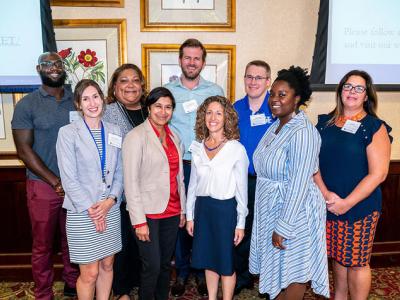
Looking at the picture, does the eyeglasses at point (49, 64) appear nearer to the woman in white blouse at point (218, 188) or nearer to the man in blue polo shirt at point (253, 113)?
the woman in white blouse at point (218, 188)

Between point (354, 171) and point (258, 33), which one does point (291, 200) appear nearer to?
point (354, 171)

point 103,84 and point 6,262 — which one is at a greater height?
point 103,84

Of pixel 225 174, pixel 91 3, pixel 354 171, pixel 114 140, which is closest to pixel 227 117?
pixel 225 174

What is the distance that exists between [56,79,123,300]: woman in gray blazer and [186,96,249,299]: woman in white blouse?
1.72 feet

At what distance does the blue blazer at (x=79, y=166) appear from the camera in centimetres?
209

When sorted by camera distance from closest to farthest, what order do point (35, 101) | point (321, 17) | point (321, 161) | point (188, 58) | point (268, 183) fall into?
point (268, 183) < point (321, 161) < point (35, 101) < point (188, 58) < point (321, 17)

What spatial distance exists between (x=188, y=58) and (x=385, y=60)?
1858 mm

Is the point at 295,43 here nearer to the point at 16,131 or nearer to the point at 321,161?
the point at 321,161

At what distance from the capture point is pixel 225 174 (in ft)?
7.34

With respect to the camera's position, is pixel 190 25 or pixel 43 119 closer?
pixel 43 119

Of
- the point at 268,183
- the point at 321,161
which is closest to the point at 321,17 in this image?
the point at 321,161

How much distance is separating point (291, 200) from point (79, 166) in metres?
1.23

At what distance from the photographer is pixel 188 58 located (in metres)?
2.74

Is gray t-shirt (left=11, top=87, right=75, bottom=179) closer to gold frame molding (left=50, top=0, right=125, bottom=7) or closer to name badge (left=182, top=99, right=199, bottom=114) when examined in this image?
name badge (left=182, top=99, right=199, bottom=114)
